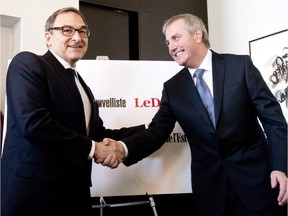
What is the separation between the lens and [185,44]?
2072mm

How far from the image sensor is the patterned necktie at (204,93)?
72.6 inches

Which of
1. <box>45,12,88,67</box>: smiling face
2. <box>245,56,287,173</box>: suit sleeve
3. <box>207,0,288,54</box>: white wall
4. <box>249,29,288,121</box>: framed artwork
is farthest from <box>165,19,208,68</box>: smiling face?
<box>207,0,288,54</box>: white wall

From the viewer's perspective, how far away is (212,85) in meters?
1.86

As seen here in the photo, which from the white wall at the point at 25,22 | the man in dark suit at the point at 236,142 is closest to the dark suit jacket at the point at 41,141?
the man in dark suit at the point at 236,142

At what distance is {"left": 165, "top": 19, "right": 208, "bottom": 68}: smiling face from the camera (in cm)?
206

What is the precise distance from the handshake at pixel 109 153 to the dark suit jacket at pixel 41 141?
0.12 m

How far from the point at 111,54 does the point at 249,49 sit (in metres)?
1.62

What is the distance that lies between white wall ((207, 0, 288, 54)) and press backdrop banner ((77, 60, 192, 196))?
1.53 m

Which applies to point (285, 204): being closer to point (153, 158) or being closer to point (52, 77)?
point (153, 158)

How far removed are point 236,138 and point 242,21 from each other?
2.43m

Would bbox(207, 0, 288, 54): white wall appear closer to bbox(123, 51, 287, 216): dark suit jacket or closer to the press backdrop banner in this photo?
the press backdrop banner

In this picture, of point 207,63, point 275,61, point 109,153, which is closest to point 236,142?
point 207,63

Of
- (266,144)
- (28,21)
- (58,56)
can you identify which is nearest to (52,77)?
(58,56)

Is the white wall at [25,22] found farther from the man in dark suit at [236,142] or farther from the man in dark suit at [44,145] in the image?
the man in dark suit at [236,142]
